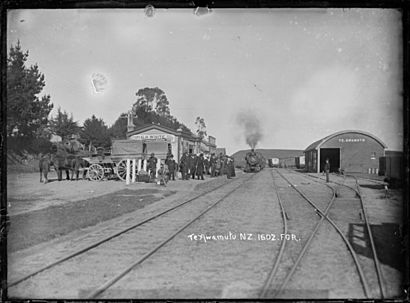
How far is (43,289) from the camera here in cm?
298

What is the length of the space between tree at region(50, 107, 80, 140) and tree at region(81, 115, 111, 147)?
0.10 metres

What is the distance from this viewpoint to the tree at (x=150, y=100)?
329cm

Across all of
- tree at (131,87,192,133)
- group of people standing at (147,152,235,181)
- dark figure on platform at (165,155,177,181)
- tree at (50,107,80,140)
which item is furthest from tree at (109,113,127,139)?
dark figure on platform at (165,155,177,181)

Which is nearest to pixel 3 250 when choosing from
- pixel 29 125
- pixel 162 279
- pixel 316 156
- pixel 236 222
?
pixel 29 125

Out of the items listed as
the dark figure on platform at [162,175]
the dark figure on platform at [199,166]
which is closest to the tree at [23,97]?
the dark figure on platform at [162,175]

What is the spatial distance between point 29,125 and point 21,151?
255 mm

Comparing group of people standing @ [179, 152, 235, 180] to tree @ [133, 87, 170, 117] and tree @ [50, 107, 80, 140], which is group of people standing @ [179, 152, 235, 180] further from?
tree @ [50, 107, 80, 140]

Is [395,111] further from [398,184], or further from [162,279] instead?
[162,279]

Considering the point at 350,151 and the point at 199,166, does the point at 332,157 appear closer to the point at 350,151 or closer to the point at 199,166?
the point at 350,151

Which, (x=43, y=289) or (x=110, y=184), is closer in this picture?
(x=43, y=289)

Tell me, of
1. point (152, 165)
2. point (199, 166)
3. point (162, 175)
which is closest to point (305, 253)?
point (199, 166)

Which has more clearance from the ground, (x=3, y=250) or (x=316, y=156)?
(x=316, y=156)

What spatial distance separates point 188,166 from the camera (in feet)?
14.3

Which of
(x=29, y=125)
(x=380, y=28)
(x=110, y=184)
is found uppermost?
(x=380, y=28)
